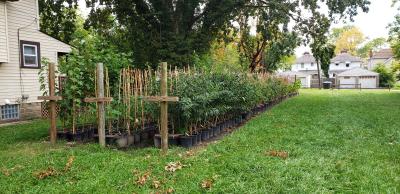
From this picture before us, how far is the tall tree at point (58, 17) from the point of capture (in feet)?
59.3

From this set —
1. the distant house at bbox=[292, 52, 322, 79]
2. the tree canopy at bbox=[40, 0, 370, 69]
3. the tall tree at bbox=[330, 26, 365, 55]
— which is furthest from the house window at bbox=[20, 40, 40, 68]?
the tall tree at bbox=[330, 26, 365, 55]

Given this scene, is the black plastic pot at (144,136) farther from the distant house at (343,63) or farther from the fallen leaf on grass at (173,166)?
the distant house at (343,63)

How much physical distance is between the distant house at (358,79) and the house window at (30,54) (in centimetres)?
4122

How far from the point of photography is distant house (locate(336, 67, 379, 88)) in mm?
46469

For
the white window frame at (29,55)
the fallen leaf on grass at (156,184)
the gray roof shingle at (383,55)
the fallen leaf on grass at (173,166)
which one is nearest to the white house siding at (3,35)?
the white window frame at (29,55)

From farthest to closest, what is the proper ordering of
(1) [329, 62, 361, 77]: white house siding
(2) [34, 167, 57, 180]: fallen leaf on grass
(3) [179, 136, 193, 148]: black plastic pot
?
(1) [329, 62, 361, 77]: white house siding
(3) [179, 136, 193, 148]: black plastic pot
(2) [34, 167, 57, 180]: fallen leaf on grass

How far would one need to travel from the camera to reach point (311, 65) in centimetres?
6550

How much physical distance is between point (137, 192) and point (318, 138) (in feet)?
15.0

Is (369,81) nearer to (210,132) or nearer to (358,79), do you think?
(358,79)

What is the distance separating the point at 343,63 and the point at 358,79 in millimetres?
12986

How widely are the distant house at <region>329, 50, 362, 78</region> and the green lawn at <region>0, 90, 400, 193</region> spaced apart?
56.4 m

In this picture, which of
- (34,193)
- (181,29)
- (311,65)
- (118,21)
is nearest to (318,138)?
(34,193)

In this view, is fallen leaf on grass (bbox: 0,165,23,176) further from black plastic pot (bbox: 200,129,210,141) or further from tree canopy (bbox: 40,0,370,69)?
tree canopy (bbox: 40,0,370,69)

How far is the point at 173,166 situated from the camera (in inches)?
204
